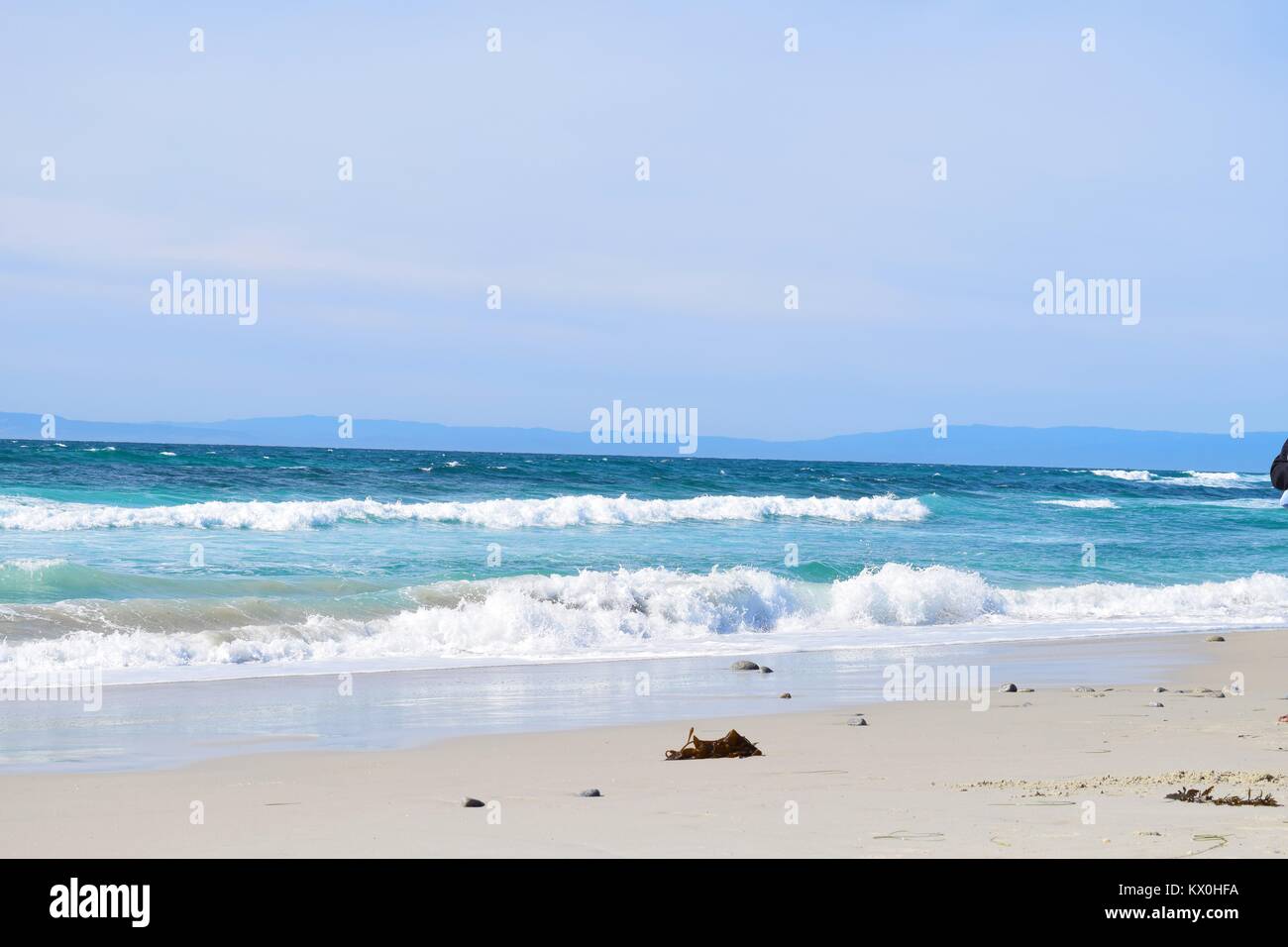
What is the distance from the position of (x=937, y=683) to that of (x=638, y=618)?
568 centimetres

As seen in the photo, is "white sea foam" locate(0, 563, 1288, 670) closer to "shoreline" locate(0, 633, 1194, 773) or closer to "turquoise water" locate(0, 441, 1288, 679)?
"turquoise water" locate(0, 441, 1288, 679)

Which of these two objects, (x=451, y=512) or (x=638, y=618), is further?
(x=451, y=512)

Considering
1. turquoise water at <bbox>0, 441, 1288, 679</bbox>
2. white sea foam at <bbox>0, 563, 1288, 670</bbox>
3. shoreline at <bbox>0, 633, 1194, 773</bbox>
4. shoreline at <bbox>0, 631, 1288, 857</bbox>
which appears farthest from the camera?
turquoise water at <bbox>0, 441, 1288, 679</bbox>

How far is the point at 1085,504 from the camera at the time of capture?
154 feet

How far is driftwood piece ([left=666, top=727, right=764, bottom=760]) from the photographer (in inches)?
318

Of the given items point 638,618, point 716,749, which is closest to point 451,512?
point 638,618

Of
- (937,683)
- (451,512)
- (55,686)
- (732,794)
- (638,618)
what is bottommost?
(937,683)

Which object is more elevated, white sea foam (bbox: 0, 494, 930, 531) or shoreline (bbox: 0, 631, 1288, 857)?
white sea foam (bbox: 0, 494, 930, 531)

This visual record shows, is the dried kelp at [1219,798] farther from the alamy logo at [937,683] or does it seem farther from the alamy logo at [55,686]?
the alamy logo at [55,686]

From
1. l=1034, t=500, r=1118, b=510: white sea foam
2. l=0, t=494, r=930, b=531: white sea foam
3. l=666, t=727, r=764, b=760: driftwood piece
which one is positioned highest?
l=0, t=494, r=930, b=531: white sea foam
